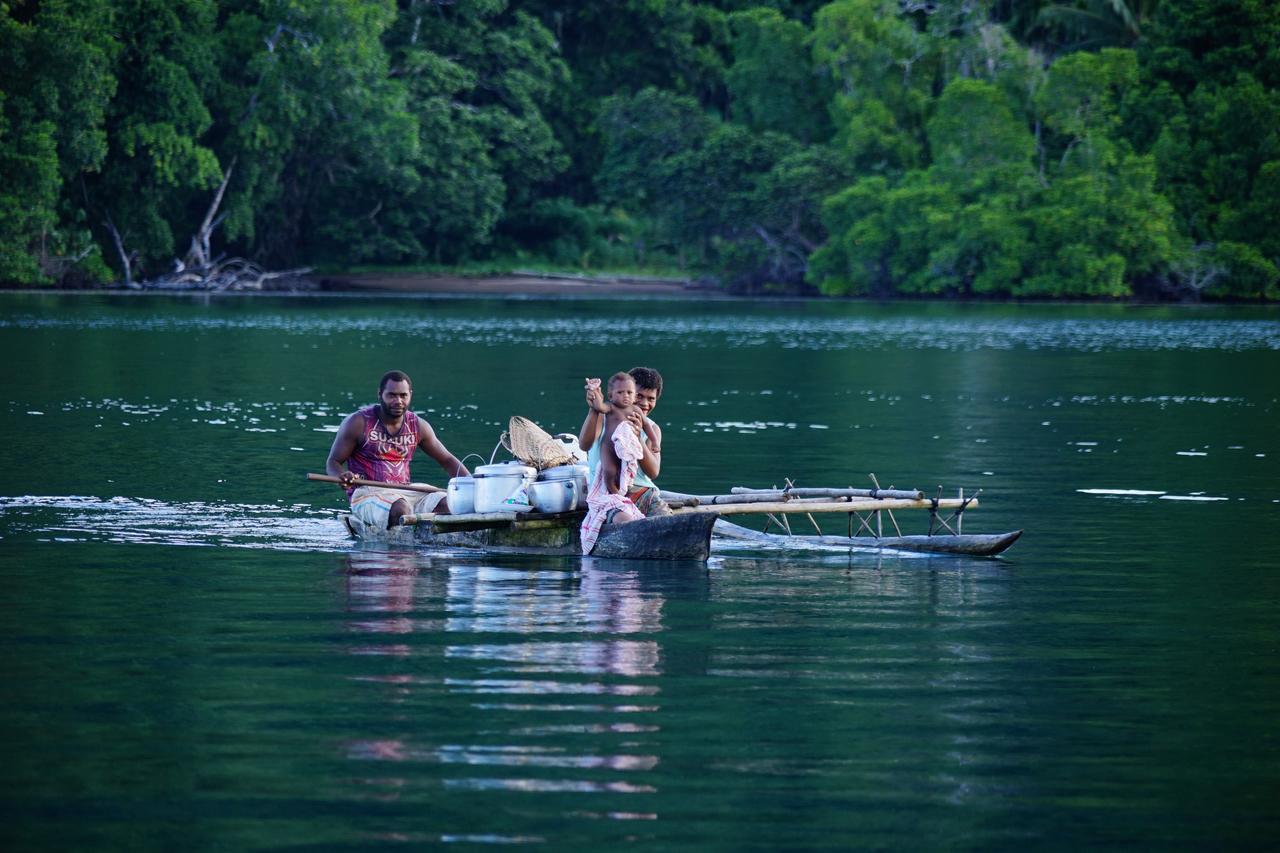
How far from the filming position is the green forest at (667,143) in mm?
61500

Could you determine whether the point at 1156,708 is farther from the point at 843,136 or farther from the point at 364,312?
the point at 843,136

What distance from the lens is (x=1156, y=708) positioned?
8.62 m

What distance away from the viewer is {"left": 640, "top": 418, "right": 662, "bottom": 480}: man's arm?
506 inches

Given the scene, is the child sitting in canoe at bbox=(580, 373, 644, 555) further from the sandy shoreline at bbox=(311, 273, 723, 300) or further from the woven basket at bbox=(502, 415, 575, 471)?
the sandy shoreline at bbox=(311, 273, 723, 300)

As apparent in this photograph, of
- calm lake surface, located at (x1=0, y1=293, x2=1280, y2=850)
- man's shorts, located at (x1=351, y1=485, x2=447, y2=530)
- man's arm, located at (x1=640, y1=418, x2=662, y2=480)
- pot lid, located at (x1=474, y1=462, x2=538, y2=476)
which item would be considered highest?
man's arm, located at (x1=640, y1=418, x2=662, y2=480)

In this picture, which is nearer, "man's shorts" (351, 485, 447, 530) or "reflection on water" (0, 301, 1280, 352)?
"man's shorts" (351, 485, 447, 530)

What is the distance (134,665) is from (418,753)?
210 centimetres

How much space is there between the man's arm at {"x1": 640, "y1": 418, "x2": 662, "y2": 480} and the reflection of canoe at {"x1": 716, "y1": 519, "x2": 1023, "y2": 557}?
889 mm

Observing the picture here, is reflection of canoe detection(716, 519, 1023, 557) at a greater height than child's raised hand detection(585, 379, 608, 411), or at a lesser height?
lesser

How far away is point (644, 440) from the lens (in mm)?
12898

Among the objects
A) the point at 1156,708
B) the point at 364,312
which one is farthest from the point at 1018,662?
the point at 364,312

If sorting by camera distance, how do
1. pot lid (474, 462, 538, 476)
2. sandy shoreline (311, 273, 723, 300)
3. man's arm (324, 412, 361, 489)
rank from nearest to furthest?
pot lid (474, 462, 538, 476) → man's arm (324, 412, 361, 489) → sandy shoreline (311, 273, 723, 300)

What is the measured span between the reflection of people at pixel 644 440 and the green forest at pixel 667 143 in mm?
47149

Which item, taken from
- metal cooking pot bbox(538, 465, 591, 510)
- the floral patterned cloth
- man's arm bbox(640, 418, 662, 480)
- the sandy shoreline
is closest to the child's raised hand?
the floral patterned cloth
